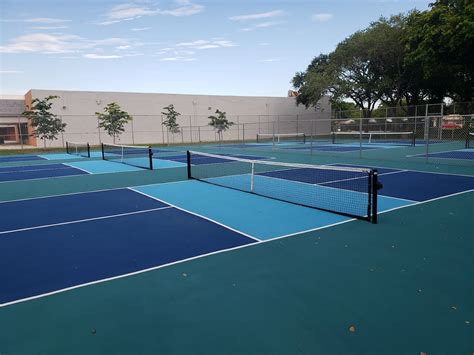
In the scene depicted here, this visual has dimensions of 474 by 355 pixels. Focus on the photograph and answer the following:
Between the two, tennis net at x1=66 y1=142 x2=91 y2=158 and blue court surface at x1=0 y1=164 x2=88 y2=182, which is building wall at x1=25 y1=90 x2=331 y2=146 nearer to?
A: tennis net at x1=66 y1=142 x2=91 y2=158

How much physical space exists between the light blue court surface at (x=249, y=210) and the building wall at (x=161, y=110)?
22.5 metres

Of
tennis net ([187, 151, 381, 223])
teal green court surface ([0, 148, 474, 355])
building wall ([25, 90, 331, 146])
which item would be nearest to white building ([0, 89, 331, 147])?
building wall ([25, 90, 331, 146])

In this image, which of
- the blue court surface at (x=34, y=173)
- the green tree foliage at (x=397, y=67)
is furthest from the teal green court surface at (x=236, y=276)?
the green tree foliage at (x=397, y=67)

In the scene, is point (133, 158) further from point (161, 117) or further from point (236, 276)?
point (161, 117)

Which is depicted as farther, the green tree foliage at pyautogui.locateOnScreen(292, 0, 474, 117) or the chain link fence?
the green tree foliage at pyautogui.locateOnScreen(292, 0, 474, 117)

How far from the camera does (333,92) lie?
134ft

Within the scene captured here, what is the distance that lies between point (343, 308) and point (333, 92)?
3994 centimetres

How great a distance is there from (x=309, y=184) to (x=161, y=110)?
30.7m

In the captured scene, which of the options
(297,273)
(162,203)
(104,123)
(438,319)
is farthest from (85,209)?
(104,123)

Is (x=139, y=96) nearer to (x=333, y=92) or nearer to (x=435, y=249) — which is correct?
(x=333, y=92)

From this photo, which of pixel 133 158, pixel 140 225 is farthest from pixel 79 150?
pixel 140 225

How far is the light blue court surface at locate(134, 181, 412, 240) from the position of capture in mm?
6398

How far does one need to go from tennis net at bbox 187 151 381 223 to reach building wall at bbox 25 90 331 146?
1856 centimetres

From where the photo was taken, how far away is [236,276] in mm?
4371
